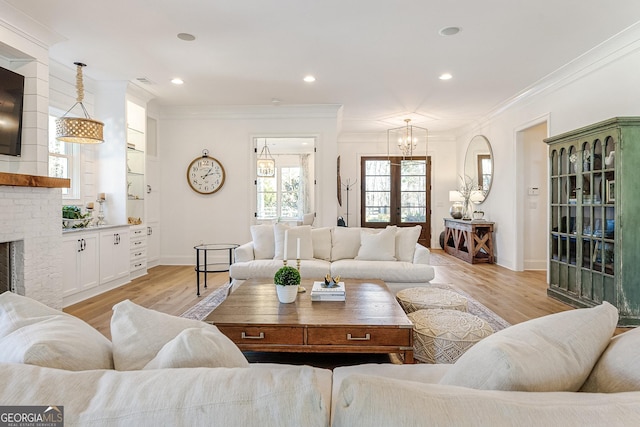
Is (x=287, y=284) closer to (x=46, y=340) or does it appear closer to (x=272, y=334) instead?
(x=272, y=334)

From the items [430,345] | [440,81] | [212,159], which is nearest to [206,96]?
[212,159]

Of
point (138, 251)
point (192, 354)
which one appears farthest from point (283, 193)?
point (192, 354)

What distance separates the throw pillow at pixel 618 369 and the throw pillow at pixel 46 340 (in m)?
1.19

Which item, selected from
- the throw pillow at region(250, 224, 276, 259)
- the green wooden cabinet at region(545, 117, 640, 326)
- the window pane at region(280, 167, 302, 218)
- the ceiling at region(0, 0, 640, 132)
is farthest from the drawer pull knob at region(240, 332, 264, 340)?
the window pane at region(280, 167, 302, 218)

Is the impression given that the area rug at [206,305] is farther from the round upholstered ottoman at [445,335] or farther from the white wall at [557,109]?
the white wall at [557,109]

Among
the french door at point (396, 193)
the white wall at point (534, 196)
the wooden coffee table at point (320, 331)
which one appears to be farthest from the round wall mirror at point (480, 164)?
the wooden coffee table at point (320, 331)

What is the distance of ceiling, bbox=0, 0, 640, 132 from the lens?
308 centimetres

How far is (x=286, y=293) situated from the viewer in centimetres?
254

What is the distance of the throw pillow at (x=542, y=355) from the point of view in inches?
29.4

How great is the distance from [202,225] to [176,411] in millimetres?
6126

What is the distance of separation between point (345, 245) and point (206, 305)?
175cm

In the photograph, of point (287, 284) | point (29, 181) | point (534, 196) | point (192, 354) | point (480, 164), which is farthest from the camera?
point (480, 164)

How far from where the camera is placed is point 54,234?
11.8 ft

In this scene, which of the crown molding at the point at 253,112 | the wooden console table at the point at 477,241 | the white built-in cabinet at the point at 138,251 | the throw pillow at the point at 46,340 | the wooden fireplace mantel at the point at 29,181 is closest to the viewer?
the throw pillow at the point at 46,340
